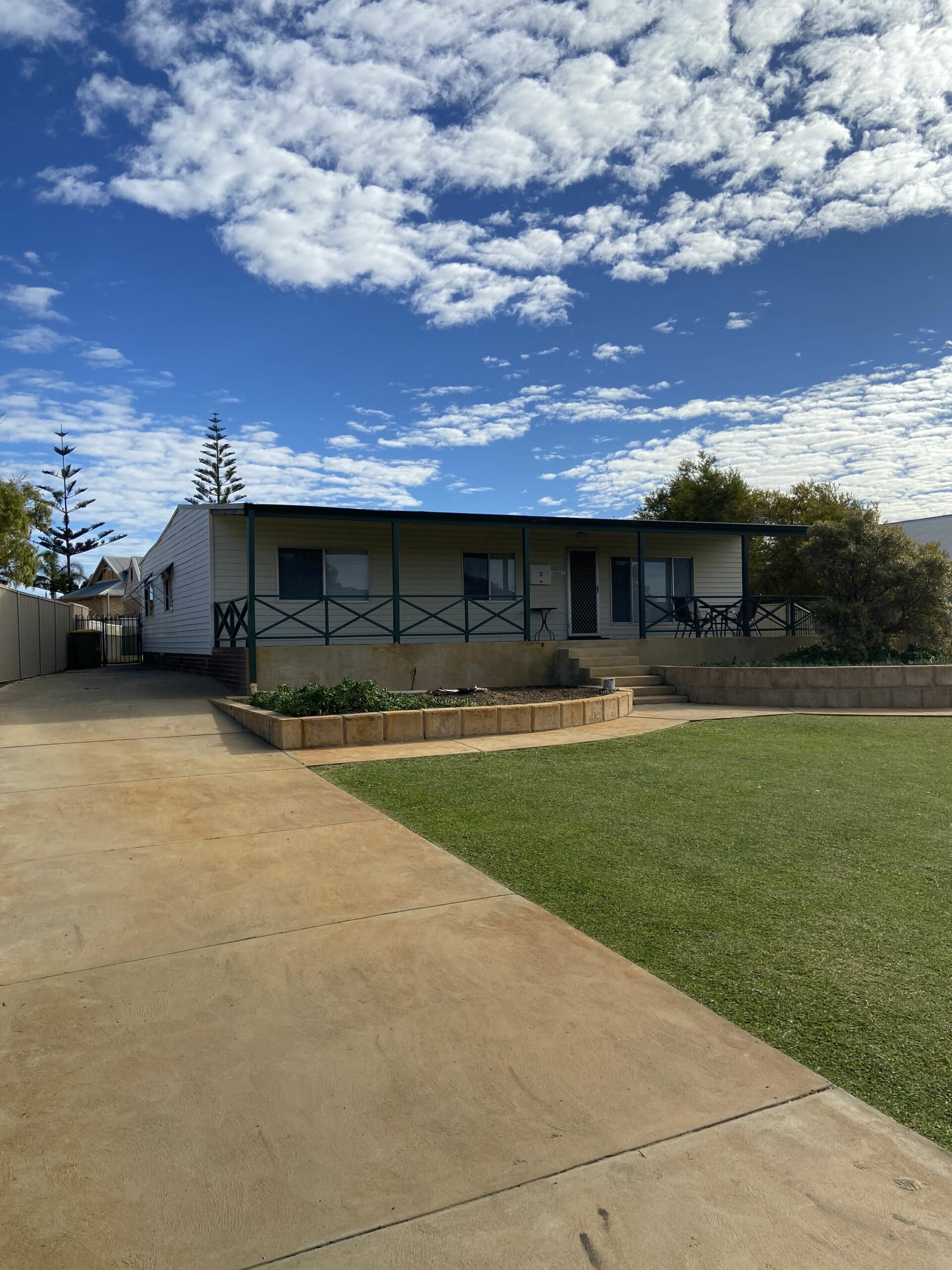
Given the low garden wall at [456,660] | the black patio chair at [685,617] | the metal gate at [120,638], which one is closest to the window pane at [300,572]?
the low garden wall at [456,660]

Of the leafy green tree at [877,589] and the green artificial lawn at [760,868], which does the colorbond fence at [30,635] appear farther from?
the leafy green tree at [877,589]

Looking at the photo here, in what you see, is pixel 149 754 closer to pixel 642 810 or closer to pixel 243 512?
pixel 642 810

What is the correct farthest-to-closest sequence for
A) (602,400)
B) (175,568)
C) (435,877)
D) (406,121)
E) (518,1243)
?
(602,400), (175,568), (406,121), (435,877), (518,1243)

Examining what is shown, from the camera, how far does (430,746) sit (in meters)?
8.91

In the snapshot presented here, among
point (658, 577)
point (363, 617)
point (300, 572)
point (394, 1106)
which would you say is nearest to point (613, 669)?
point (363, 617)

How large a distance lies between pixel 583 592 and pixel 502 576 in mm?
2048

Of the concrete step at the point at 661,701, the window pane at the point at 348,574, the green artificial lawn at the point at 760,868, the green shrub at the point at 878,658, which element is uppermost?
the window pane at the point at 348,574

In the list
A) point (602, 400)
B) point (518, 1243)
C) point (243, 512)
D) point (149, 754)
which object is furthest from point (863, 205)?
point (518, 1243)

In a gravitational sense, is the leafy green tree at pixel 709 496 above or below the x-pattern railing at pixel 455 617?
above

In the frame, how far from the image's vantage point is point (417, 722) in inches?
363

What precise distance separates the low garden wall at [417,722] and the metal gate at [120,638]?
62.6 ft

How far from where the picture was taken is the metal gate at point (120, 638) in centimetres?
2772

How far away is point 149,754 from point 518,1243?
23.6 feet

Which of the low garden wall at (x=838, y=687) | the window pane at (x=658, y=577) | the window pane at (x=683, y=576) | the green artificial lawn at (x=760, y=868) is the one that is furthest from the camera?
the window pane at (x=683, y=576)
